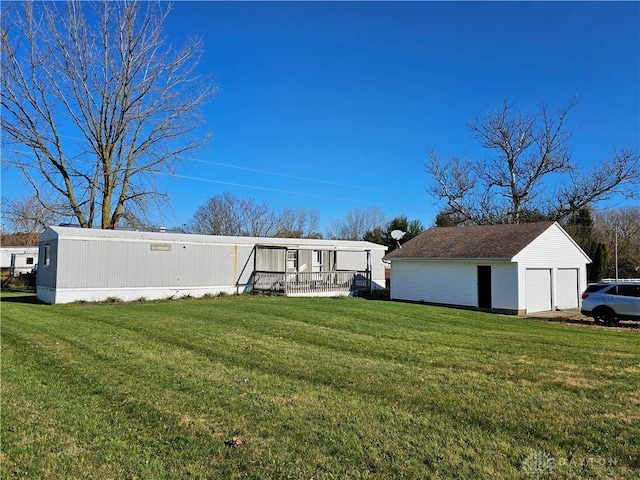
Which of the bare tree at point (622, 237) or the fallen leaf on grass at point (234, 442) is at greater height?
the bare tree at point (622, 237)

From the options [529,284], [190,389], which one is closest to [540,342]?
[190,389]

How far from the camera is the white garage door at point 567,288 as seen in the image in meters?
22.2

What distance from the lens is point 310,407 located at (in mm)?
5043

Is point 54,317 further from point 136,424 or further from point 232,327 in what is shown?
point 136,424

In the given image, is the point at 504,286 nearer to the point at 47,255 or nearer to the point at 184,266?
the point at 184,266

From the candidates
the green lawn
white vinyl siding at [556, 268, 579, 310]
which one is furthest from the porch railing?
the green lawn

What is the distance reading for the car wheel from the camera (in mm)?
16391

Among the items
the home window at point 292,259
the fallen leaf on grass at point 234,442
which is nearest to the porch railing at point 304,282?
the home window at point 292,259

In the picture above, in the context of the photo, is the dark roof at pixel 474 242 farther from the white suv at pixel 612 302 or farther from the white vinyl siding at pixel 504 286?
the white suv at pixel 612 302

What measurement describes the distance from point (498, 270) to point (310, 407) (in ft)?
57.7

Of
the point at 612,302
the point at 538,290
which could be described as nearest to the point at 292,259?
the point at 538,290

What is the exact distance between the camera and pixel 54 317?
12688 mm

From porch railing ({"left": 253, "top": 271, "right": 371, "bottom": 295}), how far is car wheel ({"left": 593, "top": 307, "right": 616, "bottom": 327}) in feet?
39.9

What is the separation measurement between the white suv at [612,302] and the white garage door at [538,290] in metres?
3.42
